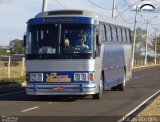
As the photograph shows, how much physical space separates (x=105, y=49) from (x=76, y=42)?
3083mm

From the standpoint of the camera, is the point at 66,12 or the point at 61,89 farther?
the point at 66,12

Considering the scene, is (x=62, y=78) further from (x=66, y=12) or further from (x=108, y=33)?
(x=108, y=33)

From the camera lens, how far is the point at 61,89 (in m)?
21.6

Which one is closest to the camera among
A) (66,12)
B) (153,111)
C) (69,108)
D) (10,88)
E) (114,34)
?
(153,111)

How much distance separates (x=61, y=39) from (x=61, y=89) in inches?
73.8

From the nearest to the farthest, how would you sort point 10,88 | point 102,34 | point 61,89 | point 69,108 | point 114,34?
point 69,108 < point 61,89 < point 102,34 < point 114,34 < point 10,88

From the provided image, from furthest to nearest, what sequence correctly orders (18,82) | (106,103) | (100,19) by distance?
1. (18,82)
2. (100,19)
3. (106,103)

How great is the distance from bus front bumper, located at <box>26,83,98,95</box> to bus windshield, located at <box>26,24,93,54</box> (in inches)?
50.0

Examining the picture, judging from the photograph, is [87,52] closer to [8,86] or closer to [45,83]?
[45,83]

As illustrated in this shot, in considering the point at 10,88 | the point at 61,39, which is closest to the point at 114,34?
the point at 61,39

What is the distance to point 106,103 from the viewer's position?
21516mm

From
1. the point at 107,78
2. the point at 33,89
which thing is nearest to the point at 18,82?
the point at 107,78

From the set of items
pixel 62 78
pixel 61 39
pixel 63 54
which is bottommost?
pixel 62 78

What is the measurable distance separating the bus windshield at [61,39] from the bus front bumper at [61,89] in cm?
127
